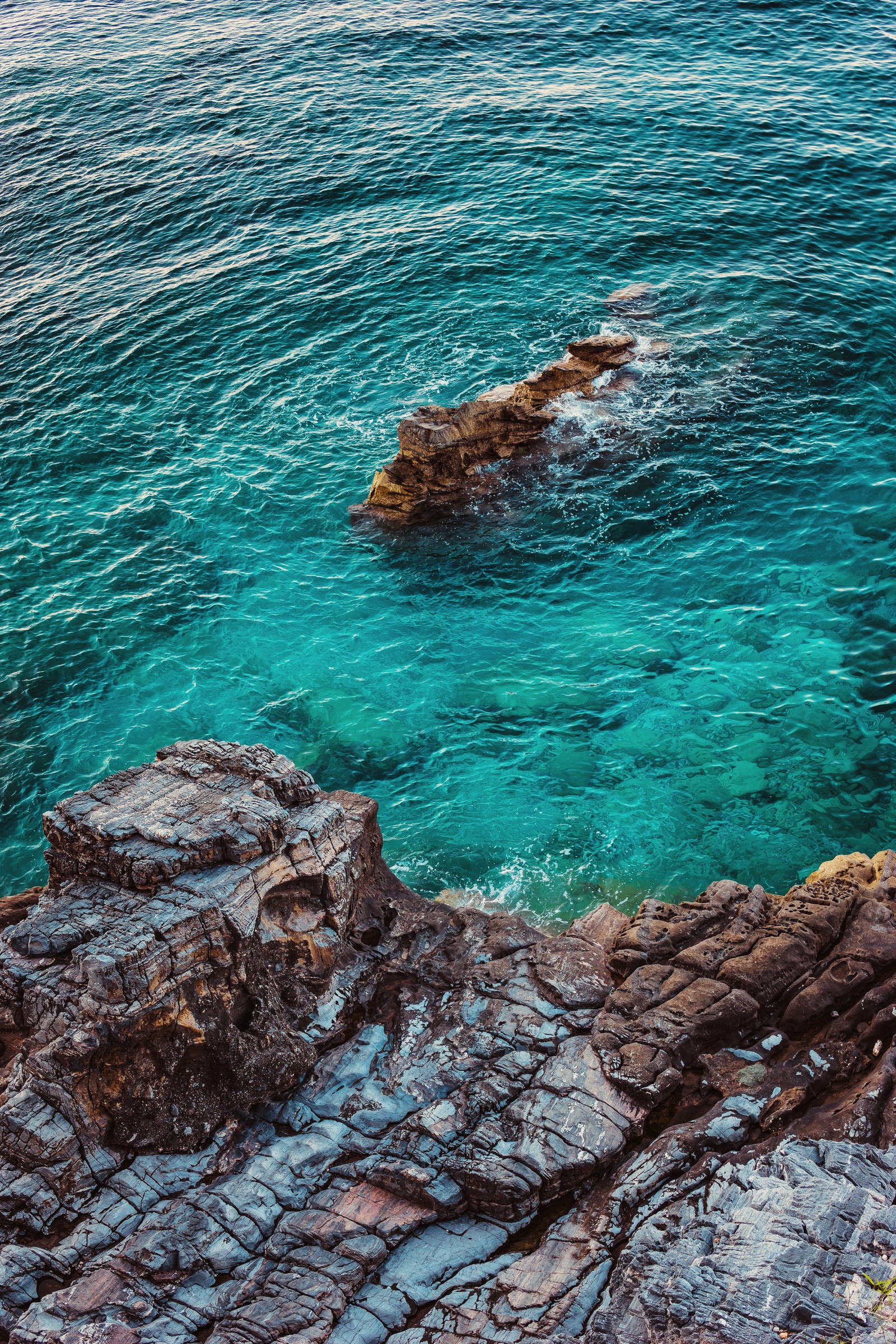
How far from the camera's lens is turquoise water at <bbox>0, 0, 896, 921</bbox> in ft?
73.8

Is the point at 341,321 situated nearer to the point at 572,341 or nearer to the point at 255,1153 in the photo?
the point at 572,341

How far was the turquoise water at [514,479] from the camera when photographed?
2250 cm

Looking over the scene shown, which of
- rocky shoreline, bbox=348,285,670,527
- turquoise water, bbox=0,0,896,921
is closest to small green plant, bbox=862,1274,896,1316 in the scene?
turquoise water, bbox=0,0,896,921

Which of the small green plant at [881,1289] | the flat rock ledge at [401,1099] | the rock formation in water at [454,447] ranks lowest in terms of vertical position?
the flat rock ledge at [401,1099]

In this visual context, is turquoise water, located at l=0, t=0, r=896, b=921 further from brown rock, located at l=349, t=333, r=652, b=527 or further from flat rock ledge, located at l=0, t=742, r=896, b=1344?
flat rock ledge, located at l=0, t=742, r=896, b=1344

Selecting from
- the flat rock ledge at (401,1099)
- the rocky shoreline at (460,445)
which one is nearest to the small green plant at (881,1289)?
the flat rock ledge at (401,1099)

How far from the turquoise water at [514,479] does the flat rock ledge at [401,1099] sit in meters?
4.83

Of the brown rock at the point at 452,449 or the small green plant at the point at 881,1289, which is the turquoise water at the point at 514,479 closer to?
the brown rock at the point at 452,449

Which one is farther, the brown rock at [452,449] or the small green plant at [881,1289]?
the brown rock at [452,449]

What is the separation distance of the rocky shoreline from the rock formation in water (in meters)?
0.02

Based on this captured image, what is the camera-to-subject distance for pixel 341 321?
36.8 m

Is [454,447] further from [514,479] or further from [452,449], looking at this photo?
[514,479]

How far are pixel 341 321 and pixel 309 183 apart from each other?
41.0ft

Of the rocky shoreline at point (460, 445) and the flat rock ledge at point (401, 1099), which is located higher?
the rocky shoreline at point (460, 445)
